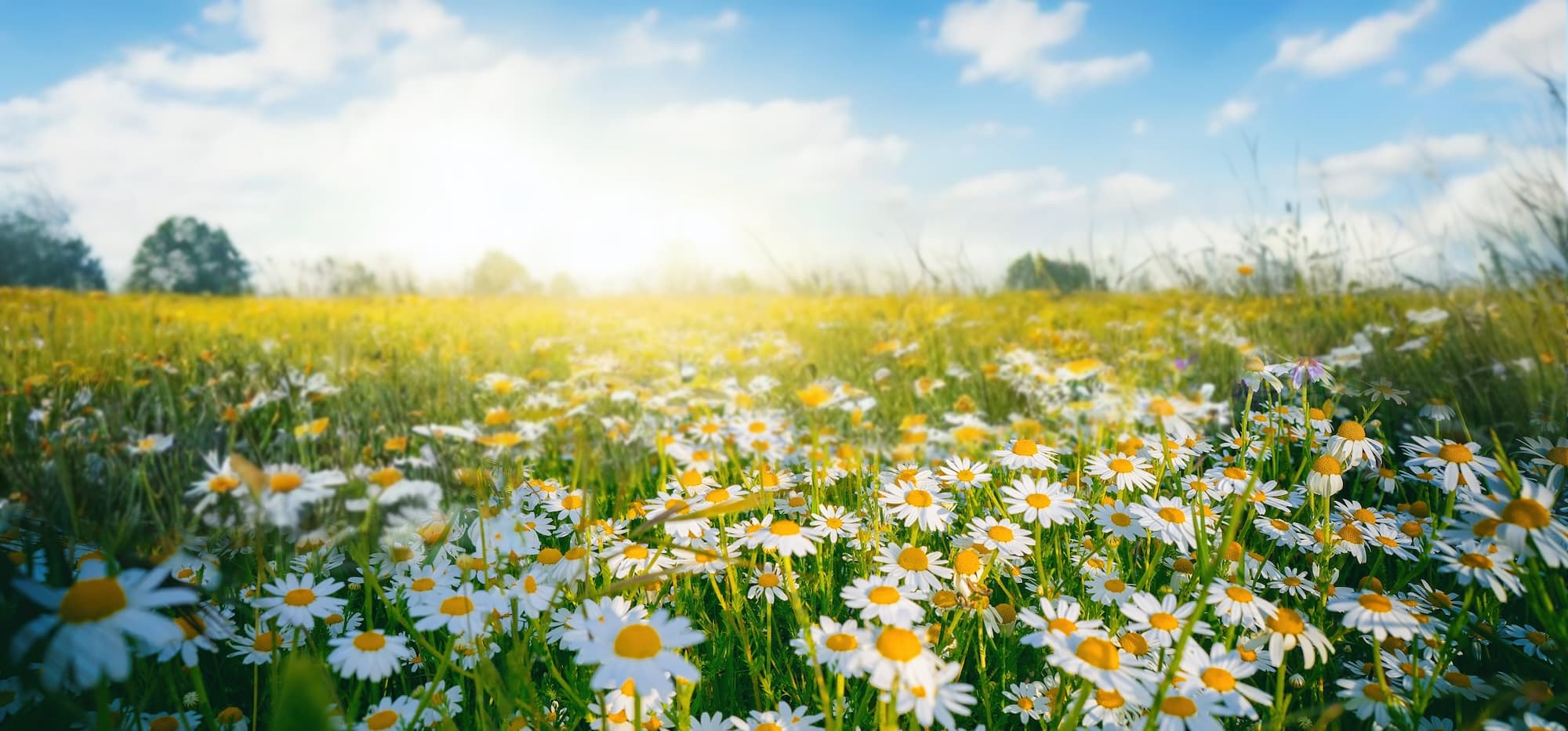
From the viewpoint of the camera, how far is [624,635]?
2.65ft

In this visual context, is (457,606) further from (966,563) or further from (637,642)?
(966,563)

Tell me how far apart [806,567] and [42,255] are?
8.55m

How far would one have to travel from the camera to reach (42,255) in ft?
21.7

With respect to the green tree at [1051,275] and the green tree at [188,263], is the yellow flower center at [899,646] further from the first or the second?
the green tree at [188,263]

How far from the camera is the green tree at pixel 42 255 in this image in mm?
4988

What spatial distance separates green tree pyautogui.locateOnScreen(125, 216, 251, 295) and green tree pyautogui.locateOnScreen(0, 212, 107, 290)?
1.67ft

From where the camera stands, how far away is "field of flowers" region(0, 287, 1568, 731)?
2.70 ft

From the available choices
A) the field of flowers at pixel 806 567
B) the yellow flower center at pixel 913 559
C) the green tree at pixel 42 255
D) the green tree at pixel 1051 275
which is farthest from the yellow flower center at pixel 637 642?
the green tree at pixel 42 255

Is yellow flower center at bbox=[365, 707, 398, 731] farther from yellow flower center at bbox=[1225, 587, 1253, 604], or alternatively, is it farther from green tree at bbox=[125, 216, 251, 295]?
green tree at bbox=[125, 216, 251, 295]

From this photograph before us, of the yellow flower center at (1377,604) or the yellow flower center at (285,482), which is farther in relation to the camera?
the yellow flower center at (1377,604)

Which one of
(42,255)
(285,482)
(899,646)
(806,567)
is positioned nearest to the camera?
(899,646)

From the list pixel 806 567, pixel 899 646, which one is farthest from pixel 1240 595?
pixel 806 567

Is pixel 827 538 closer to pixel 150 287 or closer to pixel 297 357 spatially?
pixel 297 357

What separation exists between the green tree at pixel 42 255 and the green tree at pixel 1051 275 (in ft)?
21.7
